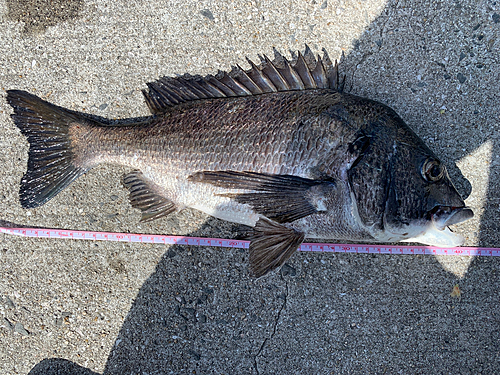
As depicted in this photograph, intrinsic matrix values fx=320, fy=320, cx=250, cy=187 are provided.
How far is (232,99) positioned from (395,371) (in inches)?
90.5

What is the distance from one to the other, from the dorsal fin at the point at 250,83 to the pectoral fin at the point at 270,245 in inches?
35.5

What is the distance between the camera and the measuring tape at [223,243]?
94.6 inches

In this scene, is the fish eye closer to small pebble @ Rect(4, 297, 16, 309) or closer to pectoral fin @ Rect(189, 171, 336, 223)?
pectoral fin @ Rect(189, 171, 336, 223)

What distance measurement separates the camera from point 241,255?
2.41m

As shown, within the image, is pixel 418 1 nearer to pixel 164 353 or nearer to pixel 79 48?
pixel 79 48

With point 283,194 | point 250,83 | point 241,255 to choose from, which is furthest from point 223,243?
point 250,83

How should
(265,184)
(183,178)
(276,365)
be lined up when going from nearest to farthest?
1. (265,184)
2. (183,178)
3. (276,365)

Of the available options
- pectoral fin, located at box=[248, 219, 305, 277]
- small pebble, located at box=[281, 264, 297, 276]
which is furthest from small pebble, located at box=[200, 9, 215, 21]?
small pebble, located at box=[281, 264, 297, 276]

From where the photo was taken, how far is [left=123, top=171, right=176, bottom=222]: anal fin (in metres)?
2.24

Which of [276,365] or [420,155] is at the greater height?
[420,155]

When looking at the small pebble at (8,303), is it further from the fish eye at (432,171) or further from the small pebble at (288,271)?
the fish eye at (432,171)

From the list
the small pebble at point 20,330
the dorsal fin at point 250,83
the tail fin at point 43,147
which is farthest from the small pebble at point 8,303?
the dorsal fin at point 250,83

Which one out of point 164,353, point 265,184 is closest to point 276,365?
point 164,353

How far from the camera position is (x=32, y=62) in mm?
2482
